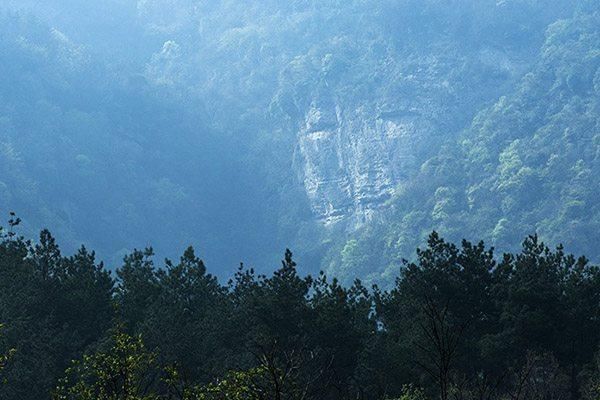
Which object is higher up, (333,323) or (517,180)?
(517,180)

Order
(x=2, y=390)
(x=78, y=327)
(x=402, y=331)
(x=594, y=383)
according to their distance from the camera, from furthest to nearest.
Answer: (x=78, y=327) → (x=402, y=331) → (x=2, y=390) → (x=594, y=383)

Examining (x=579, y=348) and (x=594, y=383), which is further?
(x=579, y=348)

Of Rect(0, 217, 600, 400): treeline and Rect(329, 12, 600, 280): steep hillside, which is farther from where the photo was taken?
Rect(329, 12, 600, 280): steep hillside

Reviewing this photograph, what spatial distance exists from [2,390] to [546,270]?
23806mm

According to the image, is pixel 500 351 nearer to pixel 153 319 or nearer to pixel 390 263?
pixel 153 319

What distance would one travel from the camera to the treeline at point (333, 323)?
40.7 meters

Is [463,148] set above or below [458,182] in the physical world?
above

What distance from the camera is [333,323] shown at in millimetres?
43781

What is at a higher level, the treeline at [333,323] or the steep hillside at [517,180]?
the steep hillside at [517,180]

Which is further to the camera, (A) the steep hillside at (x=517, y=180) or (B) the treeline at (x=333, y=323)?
(A) the steep hillside at (x=517, y=180)

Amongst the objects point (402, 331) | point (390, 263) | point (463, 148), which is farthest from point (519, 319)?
point (463, 148)

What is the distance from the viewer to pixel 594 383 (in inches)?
1382

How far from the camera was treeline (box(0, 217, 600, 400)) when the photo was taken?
4066cm

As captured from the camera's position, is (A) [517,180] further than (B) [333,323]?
Yes
